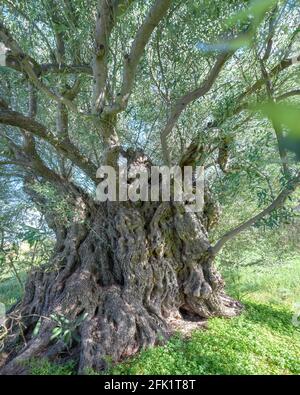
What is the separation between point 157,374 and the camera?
10.8 feet

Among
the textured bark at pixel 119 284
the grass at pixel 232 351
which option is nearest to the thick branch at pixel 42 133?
the textured bark at pixel 119 284

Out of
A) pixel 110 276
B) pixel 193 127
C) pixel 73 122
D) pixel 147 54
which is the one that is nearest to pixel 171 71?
pixel 147 54

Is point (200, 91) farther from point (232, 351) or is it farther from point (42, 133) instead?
point (232, 351)

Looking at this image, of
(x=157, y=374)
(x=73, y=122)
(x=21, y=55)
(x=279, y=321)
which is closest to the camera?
(x=21, y=55)

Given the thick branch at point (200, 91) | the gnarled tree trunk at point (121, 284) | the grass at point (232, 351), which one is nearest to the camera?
the grass at point (232, 351)

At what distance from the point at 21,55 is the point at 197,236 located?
3.44 m

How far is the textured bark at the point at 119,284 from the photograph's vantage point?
3.70 metres

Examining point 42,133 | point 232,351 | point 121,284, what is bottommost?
point 232,351

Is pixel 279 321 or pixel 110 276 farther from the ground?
pixel 110 276

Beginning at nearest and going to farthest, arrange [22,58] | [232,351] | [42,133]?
[22,58] → [232,351] → [42,133]

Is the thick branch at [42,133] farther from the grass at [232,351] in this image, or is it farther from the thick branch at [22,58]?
the grass at [232,351]

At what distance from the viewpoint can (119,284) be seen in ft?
14.6

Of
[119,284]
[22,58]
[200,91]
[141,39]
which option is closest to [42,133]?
[22,58]
